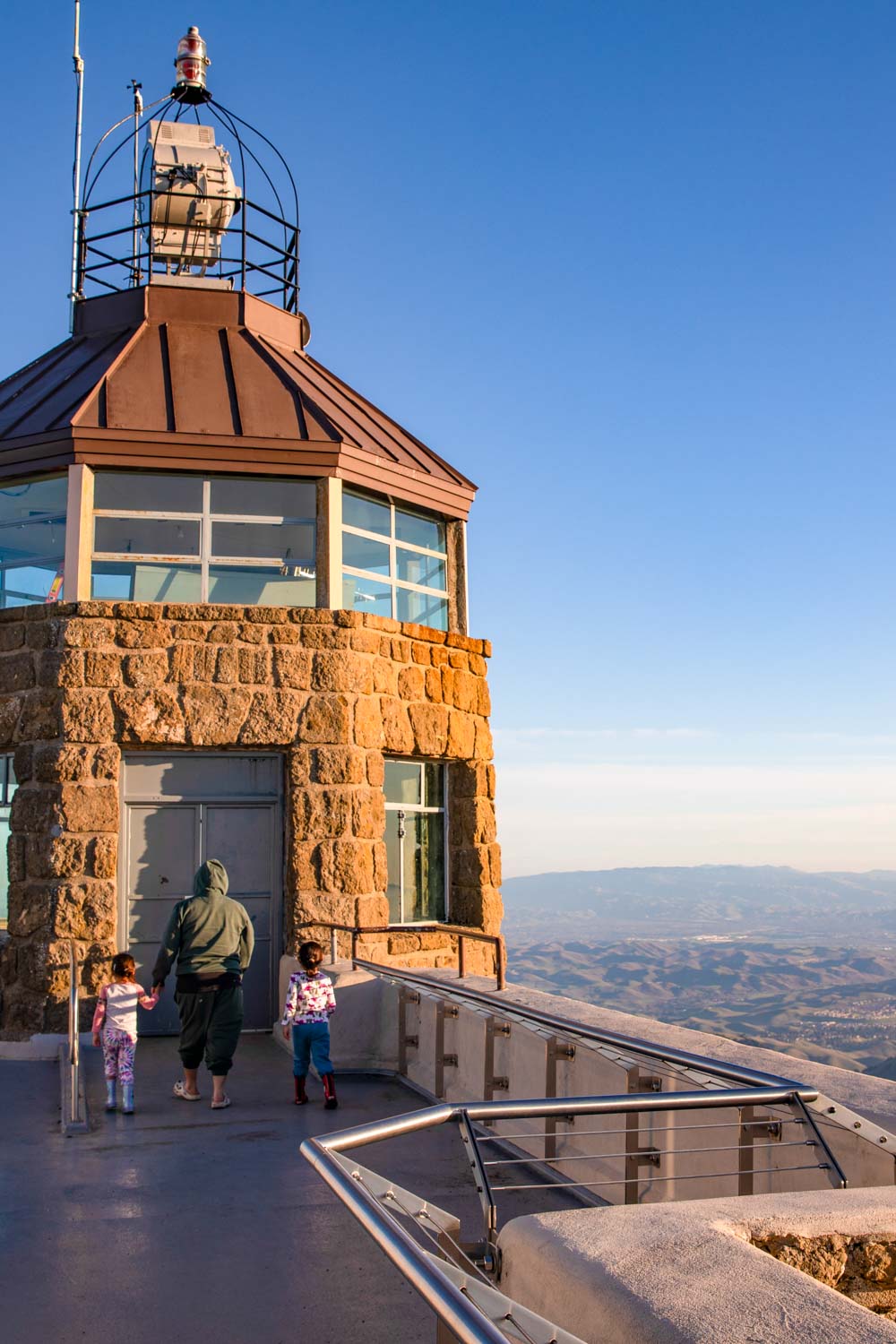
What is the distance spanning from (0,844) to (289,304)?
7.34m

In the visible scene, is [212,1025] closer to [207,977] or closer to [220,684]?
[207,977]

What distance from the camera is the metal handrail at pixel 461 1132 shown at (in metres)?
2.81

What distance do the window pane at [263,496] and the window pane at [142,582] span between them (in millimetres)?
815

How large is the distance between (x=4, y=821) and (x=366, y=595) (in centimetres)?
427

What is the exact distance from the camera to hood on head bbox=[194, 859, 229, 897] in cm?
955

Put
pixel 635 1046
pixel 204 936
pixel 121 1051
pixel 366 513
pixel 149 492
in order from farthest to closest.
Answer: pixel 366 513
pixel 149 492
pixel 204 936
pixel 121 1051
pixel 635 1046

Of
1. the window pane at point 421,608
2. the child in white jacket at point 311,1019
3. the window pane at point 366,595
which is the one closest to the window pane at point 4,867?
the window pane at point 366,595

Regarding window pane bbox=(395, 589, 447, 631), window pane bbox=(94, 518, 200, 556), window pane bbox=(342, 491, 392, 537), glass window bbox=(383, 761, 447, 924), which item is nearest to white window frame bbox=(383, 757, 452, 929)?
glass window bbox=(383, 761, 447, 924)

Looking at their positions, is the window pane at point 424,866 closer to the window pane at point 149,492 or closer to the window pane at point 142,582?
the window pane at point 142,582

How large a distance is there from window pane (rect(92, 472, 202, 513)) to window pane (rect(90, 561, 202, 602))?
22.9 inches

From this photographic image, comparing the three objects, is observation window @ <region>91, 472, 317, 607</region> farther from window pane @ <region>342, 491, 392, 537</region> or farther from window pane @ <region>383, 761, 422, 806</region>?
window pane @ <region>383, 761, 422, 806</region>

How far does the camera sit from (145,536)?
13.0m

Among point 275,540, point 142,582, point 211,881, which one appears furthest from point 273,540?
point 211,881

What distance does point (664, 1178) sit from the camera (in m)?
5.88
